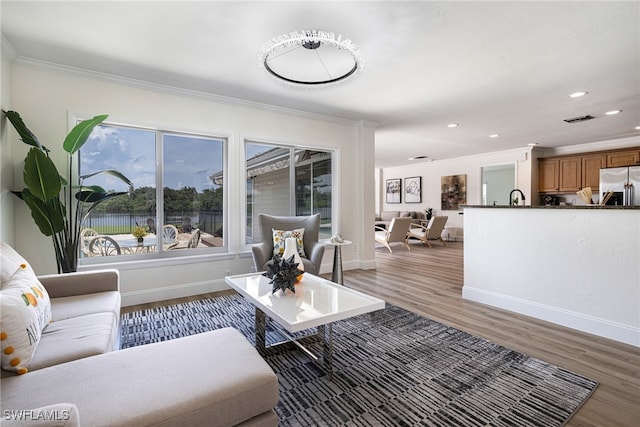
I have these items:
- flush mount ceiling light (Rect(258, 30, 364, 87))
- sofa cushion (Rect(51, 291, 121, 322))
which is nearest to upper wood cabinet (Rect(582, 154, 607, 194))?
flush mount ceiling light (Rect(258, 30, 364, 87))

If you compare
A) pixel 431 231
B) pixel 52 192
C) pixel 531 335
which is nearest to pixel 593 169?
pixel 431 231

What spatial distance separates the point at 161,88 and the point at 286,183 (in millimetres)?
2038

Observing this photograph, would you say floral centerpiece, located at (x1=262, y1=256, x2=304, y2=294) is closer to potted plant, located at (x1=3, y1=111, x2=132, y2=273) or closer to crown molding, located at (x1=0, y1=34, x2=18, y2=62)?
potted plant, located at (x1=3, y1=111, x2=132, y2=273)

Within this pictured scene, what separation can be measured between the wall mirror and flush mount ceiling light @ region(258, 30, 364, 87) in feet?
22.7

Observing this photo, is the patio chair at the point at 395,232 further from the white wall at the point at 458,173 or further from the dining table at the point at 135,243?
the dining table at the point at 135,243

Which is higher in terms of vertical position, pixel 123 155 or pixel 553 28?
pixel 553 28

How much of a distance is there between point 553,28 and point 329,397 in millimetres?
3179

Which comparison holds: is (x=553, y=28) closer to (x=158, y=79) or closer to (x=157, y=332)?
(x=158, y=79)

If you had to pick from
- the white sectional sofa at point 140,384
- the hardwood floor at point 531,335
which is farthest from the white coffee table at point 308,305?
the hardwood floor at point 531,335

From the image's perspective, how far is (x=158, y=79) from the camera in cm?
323

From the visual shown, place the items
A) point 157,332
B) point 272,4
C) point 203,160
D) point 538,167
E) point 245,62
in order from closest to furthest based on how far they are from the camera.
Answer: point 272,4 < point 157,332 < point 245,62 < point 203,160 < point 538,167

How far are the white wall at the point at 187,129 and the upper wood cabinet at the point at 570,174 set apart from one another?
5244 mm

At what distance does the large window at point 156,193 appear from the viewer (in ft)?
10.8

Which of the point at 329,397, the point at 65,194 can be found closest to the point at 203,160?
the point at 65,194
